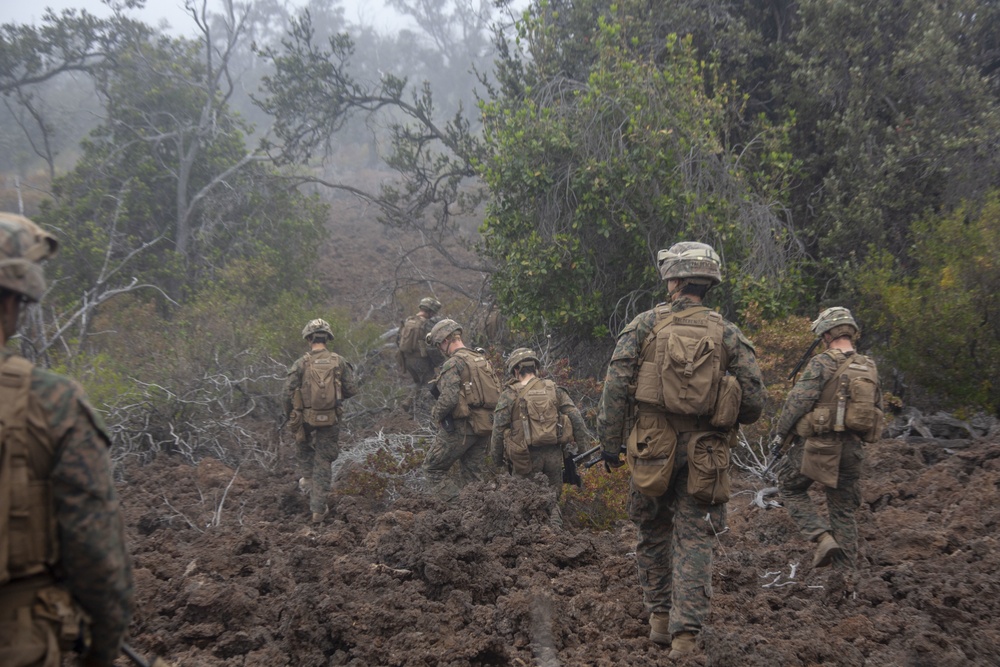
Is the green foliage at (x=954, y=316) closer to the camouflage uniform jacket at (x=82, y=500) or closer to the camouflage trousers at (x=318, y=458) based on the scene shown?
the camouflage trousers at (x=318, y=458)

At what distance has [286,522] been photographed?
7871mm

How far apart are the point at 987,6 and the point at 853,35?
7.37 feet

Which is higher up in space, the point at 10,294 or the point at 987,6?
the point at 987,6

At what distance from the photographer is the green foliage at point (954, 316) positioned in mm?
8914

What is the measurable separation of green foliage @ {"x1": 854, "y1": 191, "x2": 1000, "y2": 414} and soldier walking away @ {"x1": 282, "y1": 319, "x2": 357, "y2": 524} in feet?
21.8

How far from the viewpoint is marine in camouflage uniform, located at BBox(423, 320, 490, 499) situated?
7352 millimetres

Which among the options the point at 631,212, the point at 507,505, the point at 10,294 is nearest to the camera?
the point at 10,294

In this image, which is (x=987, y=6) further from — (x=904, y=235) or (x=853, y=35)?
(x=904, y=235)

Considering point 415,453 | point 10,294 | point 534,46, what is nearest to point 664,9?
point 534,46

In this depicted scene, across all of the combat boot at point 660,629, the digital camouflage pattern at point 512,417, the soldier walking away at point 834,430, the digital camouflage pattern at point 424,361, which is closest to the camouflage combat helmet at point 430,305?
the digital camouflage pattern at point 424,361

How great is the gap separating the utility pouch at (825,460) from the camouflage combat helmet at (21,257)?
5132 millimetres

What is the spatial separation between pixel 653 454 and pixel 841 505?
7.84ft

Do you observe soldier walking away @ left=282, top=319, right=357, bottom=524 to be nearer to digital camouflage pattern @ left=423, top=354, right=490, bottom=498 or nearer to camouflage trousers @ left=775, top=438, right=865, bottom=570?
digital camouflage pattern @ left=423, top=354, right=490, bottom=498

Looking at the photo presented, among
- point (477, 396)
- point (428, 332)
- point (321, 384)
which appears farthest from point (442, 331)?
point (428, 332)
